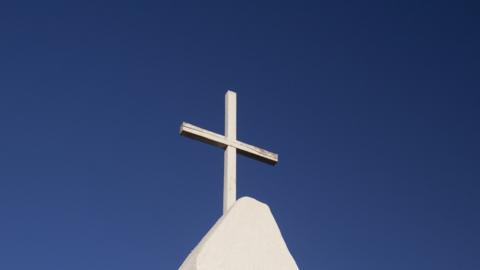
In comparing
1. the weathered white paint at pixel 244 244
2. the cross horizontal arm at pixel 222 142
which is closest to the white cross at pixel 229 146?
the cross horizontal arm at pixel 222 142

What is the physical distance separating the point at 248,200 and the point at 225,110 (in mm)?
1431

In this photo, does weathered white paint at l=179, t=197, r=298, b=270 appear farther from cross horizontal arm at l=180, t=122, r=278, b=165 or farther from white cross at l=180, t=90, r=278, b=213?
cross horizontal arm at l=180, t=122, r=278, b=165

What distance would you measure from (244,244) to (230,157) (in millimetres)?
1238

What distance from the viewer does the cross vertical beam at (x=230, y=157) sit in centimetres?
691

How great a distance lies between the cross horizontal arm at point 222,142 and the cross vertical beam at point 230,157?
0.21 ft

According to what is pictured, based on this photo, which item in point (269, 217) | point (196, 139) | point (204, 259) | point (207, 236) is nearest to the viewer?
point (204, 259)

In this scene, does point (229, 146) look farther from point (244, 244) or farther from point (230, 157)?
point (244, 244)

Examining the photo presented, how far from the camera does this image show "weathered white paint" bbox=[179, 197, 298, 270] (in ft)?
19.7

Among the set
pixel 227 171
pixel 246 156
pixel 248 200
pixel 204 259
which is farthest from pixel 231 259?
pixel 246 156

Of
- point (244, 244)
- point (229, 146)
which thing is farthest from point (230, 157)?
point (244, 244)

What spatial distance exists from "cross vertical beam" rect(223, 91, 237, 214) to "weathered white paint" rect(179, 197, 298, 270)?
31cm

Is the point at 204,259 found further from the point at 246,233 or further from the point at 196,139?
the point at 196,139

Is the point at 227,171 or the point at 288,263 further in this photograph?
the point at 227,171

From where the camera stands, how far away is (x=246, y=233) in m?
6.39
